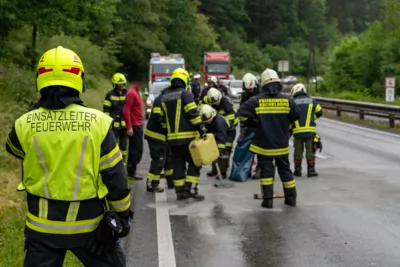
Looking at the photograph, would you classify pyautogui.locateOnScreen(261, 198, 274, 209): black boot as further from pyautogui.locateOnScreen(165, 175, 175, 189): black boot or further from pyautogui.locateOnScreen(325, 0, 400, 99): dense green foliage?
pyautogui.locateOnScreen(325, 0, 400, 99): dense green foliage

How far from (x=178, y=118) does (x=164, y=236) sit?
2.38m

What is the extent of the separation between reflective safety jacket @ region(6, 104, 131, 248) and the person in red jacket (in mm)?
7503

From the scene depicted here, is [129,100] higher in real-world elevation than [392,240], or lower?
higher

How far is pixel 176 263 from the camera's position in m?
6.25

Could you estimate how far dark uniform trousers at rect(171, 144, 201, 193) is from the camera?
9398 mm

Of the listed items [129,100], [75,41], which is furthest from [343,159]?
[75,41]

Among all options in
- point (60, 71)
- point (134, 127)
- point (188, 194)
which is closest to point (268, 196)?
point (188, 194)

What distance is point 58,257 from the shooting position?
3.89 m

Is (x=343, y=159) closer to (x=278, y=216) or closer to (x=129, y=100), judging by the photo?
(x=129, y=100)

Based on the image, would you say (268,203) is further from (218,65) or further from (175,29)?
(175,29)

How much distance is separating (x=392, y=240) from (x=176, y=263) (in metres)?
2.39

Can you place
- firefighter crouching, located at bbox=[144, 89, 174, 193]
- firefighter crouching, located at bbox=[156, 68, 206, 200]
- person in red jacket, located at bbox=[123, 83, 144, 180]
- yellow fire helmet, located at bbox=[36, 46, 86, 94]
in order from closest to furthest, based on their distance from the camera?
1. yellow fire helmet, located at bbox=[36, 46, 86, 94]
2. firefighter crouching, located at bbox=[156, 68, 206, 200]
3. firefighter crouching, located at bbox=[144, 89, 174, 193]
4. person in red jacket, located at bbox=[123, 83, 144, 180]

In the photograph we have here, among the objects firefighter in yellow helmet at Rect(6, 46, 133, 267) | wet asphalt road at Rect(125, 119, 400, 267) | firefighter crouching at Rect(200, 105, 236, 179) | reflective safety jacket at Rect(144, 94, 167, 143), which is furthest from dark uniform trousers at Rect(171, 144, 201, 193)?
firefighter in yellow helmet at Rect(6, 46, 133, 267)

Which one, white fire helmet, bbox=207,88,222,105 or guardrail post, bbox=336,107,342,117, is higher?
white fire helmet, bbox=207,88,222,105
